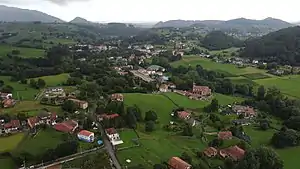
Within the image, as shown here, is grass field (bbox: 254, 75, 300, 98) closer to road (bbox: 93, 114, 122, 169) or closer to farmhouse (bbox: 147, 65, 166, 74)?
farmhouse (bbox: 147, 65, 166, 74)

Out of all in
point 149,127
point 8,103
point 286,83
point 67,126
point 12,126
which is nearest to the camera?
point 67,126

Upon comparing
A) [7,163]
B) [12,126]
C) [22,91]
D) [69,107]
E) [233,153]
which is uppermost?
[69,107]

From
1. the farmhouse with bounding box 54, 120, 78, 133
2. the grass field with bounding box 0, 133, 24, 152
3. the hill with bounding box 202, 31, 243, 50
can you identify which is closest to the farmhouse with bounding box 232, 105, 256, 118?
the farmhouse with bounding box 54, 120, 78, 133

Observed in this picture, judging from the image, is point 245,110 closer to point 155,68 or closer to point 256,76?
point 256,76

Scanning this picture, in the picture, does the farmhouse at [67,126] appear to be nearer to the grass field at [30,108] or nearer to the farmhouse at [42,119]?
the farmhouse at [42,119]

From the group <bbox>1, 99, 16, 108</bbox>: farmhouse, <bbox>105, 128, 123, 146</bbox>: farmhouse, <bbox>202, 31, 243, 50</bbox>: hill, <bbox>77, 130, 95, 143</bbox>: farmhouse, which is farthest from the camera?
<bbox>202, 31, 243, 50</bbox>: hill

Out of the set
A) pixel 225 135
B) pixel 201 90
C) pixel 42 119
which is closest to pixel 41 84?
pixel 42 119

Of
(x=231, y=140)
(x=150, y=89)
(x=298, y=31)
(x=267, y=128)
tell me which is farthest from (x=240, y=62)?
(x=231, y=140)

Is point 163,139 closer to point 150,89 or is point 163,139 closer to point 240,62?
point 150,89
